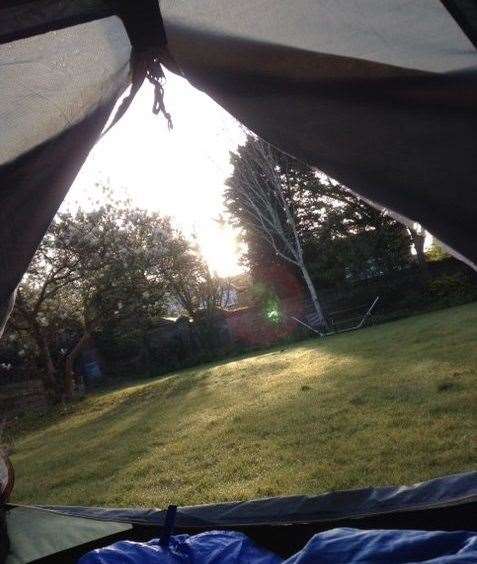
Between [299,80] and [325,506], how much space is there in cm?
145

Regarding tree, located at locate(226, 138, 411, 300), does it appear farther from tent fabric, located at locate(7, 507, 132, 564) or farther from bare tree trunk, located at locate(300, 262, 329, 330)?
tent fabric, located at locate(7, 507, 132, 564)

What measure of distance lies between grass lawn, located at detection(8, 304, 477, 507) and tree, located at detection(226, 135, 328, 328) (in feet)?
24.3

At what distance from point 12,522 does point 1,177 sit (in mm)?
Answer: 1426

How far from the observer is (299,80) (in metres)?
1.44

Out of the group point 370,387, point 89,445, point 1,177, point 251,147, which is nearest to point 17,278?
point 1,177

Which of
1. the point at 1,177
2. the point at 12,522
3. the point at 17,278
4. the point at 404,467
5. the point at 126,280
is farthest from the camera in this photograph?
the point at 126,280

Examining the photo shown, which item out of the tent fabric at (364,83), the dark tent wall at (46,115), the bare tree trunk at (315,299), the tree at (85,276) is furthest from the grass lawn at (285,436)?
the bare tree trunk at (315,299)

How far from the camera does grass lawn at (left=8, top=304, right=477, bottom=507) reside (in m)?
3.04

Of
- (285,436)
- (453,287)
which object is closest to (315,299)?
(453,287)

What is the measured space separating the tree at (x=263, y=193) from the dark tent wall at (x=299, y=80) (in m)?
13.1

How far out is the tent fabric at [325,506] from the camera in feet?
5.13

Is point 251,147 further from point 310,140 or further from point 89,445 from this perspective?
point 310,140

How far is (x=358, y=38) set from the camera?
1375mm

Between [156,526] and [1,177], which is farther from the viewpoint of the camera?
[156,526]
